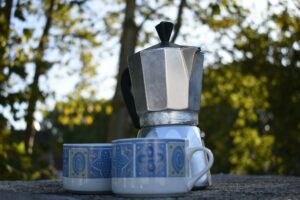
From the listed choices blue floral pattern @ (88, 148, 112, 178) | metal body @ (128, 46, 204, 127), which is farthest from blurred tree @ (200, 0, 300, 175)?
blue floral pattern @ (88, 148, 112, 178)

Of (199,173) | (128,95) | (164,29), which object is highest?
(164,29)

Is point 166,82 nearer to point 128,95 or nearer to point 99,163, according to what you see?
point 128,95

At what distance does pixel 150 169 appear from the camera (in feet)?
3.42

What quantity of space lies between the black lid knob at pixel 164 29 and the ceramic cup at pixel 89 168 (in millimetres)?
369

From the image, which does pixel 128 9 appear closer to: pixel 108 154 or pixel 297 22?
pixel 297 22

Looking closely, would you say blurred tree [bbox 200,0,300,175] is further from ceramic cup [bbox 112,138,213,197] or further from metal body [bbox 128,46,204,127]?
ceramic cup [bbox 112,138,213,197]

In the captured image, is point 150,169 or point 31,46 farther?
point 31,46

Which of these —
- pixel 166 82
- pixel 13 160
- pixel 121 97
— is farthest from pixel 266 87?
pixel 166 82

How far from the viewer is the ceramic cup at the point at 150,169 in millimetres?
1039

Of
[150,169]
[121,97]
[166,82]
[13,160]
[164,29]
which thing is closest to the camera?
[150,169]

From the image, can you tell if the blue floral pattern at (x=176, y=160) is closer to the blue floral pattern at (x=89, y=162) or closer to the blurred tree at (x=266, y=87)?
the blue floral pattern at (x=89, y=162)

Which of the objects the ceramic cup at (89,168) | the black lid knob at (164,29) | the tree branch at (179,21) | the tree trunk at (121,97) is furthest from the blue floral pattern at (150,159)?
the tree branch at (179,21)

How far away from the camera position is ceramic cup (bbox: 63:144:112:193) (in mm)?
1167

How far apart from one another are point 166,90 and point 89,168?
15.1 inches
